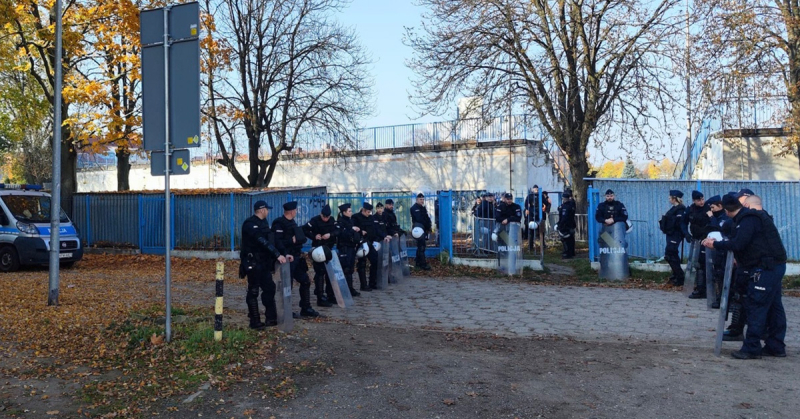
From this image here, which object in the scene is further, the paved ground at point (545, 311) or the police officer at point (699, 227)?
the police officer at point (699, 227)

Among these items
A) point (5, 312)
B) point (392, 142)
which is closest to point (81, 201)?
point (5, 312)

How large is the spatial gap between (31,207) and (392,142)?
683 inches

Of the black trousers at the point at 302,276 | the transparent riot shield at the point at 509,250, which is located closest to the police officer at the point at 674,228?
the transparent riot shield at the point at 509,250

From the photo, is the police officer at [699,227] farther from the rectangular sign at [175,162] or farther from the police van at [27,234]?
the police van at [27,234]

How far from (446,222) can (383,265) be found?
13.6 ft

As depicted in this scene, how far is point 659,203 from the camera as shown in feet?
52.3

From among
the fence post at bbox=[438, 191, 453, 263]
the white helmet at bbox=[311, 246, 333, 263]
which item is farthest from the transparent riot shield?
the white helmet at bbox=[311, 246, 333, 263]

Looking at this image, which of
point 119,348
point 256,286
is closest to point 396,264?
point 256,286

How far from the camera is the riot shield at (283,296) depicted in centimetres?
867

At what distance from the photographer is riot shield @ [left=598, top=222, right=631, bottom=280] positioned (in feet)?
46.3

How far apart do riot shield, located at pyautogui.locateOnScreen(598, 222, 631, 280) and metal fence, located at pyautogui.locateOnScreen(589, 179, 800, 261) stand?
92cm

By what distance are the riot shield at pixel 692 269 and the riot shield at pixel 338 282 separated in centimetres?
606

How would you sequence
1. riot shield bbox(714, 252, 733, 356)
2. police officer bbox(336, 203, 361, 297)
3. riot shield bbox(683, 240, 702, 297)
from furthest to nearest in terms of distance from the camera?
1. riot shield bbox(683, 240, 702, 297)
2. police officer bbox(336, 203, 361, 297)
3. riot shield bbox(714, 252, 733, 356)

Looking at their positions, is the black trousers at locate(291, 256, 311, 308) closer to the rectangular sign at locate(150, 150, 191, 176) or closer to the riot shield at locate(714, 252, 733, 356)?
the rectangular sign at locate(150, 150, 191, 176)
